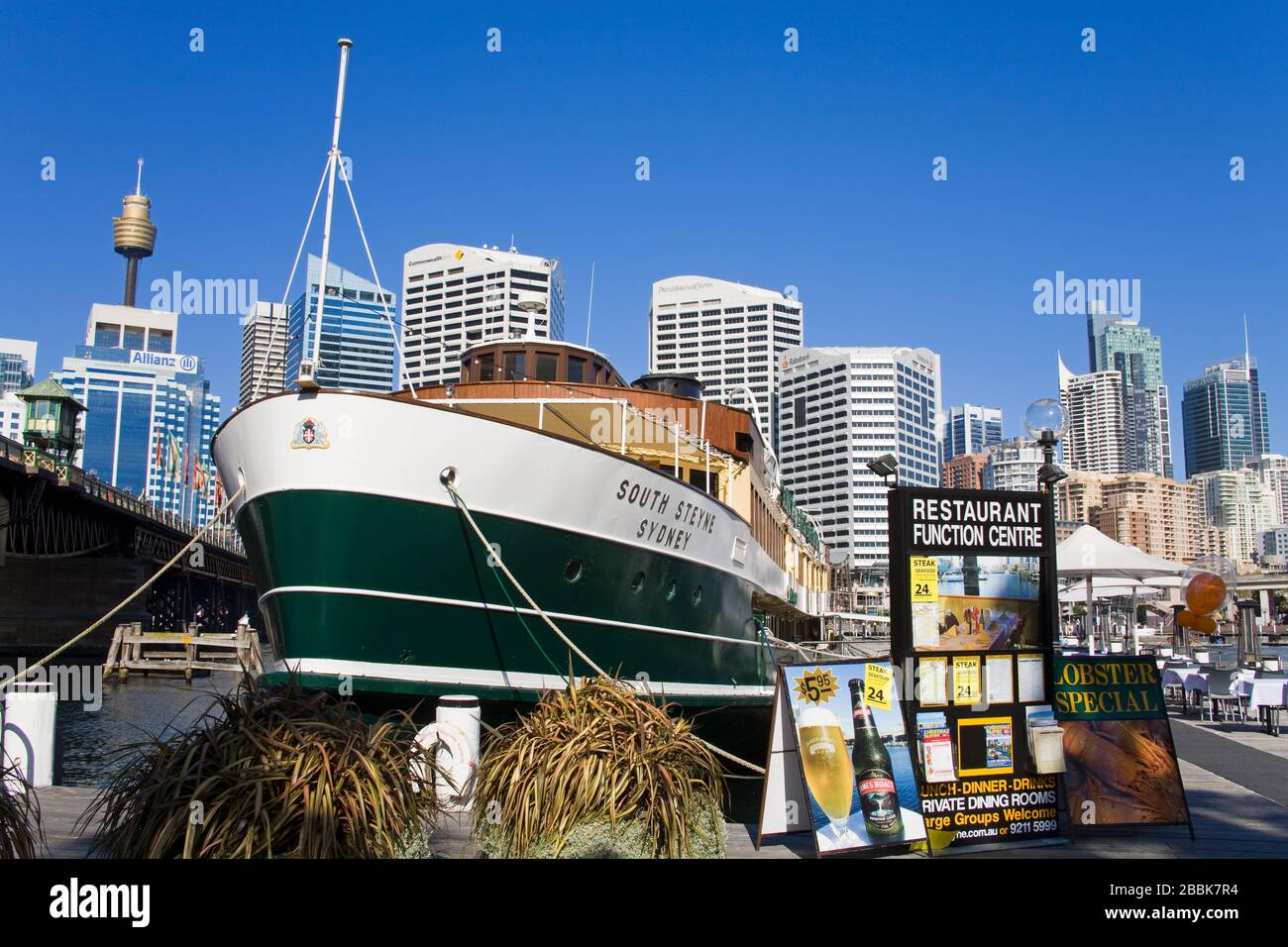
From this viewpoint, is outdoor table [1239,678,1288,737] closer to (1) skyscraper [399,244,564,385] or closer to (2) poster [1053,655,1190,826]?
(2) poster [1053,655,1190,826]

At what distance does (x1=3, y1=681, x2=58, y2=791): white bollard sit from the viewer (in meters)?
7.94

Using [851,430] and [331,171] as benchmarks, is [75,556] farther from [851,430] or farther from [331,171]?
[851,430]

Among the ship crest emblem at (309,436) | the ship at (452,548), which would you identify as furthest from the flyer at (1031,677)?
the ship crest emblem at (309,436)

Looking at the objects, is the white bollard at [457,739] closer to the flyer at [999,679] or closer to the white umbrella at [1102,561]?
the flyer at [999,679]

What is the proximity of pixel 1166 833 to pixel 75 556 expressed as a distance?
47.4 metres

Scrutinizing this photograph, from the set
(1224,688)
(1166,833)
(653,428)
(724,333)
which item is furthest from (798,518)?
(724,333)

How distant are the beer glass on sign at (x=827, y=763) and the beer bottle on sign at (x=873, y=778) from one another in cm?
8

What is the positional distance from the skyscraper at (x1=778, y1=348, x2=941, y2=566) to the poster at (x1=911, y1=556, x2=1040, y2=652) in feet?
475

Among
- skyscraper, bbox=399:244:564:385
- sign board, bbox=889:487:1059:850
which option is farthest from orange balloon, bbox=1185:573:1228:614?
skyscraper, bbox=399:244:564:385

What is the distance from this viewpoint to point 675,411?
51.5 ft

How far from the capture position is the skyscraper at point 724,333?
6064 inches

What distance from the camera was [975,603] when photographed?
A: 255 inches
